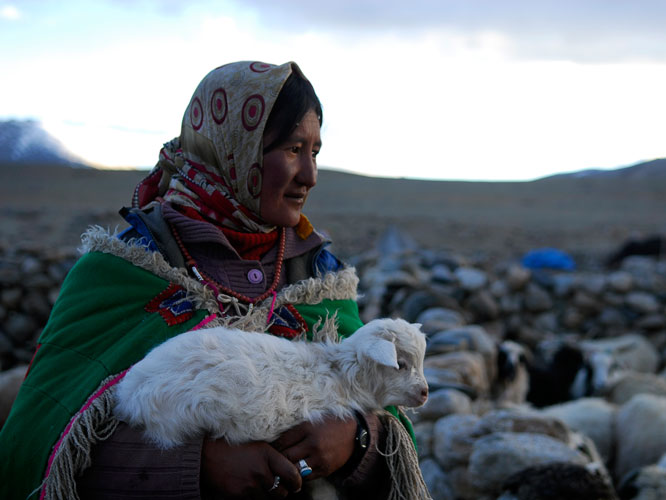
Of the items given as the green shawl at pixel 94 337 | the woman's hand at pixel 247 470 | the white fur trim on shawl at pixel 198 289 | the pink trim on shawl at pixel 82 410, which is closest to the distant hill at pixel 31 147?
the white fur trim on shawl at pixel 198 289

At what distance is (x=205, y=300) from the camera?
2.06 m

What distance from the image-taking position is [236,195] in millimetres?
2277

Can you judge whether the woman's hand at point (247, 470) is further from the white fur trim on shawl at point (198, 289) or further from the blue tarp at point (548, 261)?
the blue tarp at point (548, 261)

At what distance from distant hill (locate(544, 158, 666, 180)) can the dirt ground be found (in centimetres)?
260

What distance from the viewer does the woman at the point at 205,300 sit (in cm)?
173

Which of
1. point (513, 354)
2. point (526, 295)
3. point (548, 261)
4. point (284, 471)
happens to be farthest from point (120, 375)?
point (548, 261)

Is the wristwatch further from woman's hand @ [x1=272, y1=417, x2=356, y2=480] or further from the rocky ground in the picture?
the rocky ground

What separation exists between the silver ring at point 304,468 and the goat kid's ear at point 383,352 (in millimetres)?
340

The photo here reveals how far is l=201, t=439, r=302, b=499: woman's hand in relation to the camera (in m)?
1.69

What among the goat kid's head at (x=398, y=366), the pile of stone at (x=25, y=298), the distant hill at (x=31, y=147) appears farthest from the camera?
the pile of stone at (x=25, y=298)

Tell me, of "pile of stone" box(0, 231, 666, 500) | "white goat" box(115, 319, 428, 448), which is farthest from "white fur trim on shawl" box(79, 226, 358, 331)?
"pile of stone" box(0, 231, 666, 500)

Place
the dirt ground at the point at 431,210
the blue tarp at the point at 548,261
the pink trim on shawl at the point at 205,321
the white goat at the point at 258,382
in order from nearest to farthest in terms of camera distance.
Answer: the white goat at the point at 258,382 < the pink trim on shawl at the point at 205,321 < the blue tarp at the point at 548,261 < the dirt ground at the point at 431,210

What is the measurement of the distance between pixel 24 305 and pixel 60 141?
391 centimetres

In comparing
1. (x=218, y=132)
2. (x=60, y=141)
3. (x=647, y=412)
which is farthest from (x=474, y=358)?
(x=218, y=132)
